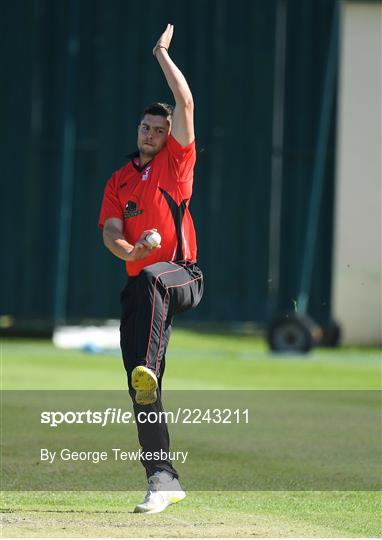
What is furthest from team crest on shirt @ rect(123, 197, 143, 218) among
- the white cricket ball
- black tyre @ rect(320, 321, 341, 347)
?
black tyre @ rect(320, 321, 341, 347)

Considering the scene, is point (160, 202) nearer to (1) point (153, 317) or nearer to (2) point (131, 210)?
(2) point (131, 210)

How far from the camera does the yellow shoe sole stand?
20.1ft

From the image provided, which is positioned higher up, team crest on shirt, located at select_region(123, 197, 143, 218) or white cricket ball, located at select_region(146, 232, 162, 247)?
team crest on shirt, located at select_region(123, 197, 143, 218)

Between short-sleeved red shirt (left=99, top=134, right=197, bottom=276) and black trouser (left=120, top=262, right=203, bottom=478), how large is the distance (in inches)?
3.1

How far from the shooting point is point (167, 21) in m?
22.2

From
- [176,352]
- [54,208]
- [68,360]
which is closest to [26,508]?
[68,360]

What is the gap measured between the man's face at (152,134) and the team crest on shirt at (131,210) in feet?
0.88

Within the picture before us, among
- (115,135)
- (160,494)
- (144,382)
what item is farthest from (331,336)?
(144,382)

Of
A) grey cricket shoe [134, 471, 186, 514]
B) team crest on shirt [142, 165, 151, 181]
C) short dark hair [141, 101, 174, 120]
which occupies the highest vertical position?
short dark hair [141, 101, 174, 120]

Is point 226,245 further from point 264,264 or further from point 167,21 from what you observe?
point 167,21

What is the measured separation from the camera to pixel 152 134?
6.65 meters

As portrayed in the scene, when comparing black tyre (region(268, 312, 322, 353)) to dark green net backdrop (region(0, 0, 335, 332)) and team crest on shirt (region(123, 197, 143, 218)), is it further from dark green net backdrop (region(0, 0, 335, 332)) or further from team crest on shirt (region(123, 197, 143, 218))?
team crest on shirt (region(123, 197, 143, 218))

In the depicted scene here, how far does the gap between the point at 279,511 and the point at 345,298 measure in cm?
1659

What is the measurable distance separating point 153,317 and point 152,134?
936 millimetres
